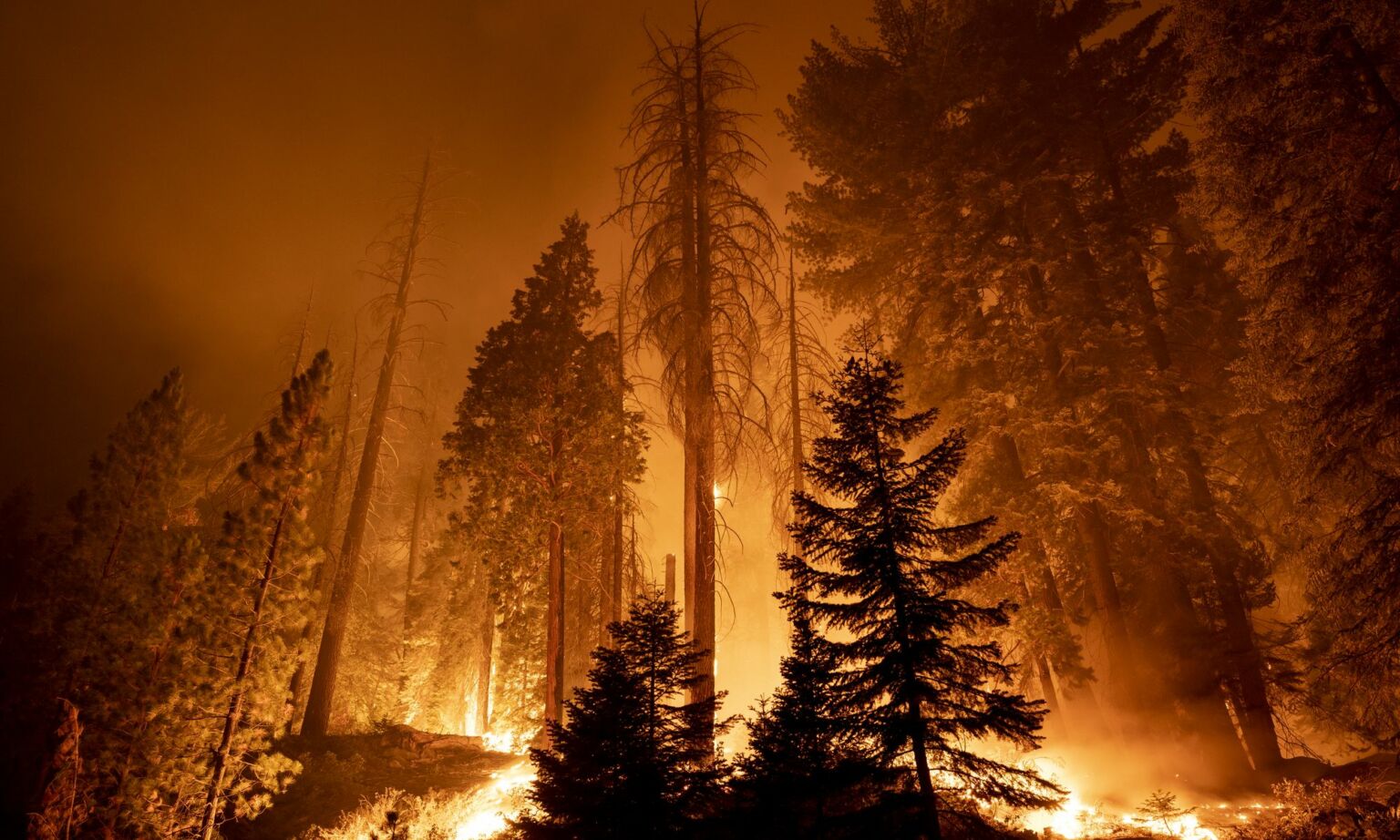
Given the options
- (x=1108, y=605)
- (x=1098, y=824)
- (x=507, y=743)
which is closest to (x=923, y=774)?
(x=1098, y=824)

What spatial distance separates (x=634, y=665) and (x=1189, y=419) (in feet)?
39.1

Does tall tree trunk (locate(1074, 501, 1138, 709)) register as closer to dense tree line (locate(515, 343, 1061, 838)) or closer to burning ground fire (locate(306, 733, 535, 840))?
dense tree line (locate(515, 343, 1061, 838))

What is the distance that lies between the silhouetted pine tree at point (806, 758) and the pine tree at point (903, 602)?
225 mm

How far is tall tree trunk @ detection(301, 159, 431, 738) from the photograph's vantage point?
16828 millimetres

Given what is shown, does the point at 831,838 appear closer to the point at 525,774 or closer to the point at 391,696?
the point at 525,774

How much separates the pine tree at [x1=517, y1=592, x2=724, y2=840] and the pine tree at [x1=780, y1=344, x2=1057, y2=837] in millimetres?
2027

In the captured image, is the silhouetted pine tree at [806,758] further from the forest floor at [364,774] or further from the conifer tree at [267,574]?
the conifer tree at [267,574]

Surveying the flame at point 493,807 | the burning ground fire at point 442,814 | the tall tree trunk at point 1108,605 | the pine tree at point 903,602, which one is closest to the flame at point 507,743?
the flame at point 493,807

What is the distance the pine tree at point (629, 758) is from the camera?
5.97 m

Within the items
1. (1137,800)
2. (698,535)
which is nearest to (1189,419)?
(1137,800)

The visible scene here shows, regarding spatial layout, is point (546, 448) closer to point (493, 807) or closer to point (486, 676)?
point (493, 807)

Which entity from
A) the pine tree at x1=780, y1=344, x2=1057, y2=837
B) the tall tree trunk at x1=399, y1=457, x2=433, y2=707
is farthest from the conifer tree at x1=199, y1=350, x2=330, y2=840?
the tall tree trunk at x1=399, y1=457, x2=433, y2=707

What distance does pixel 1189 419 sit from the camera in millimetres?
11953

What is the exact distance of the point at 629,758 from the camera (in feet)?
20.4
